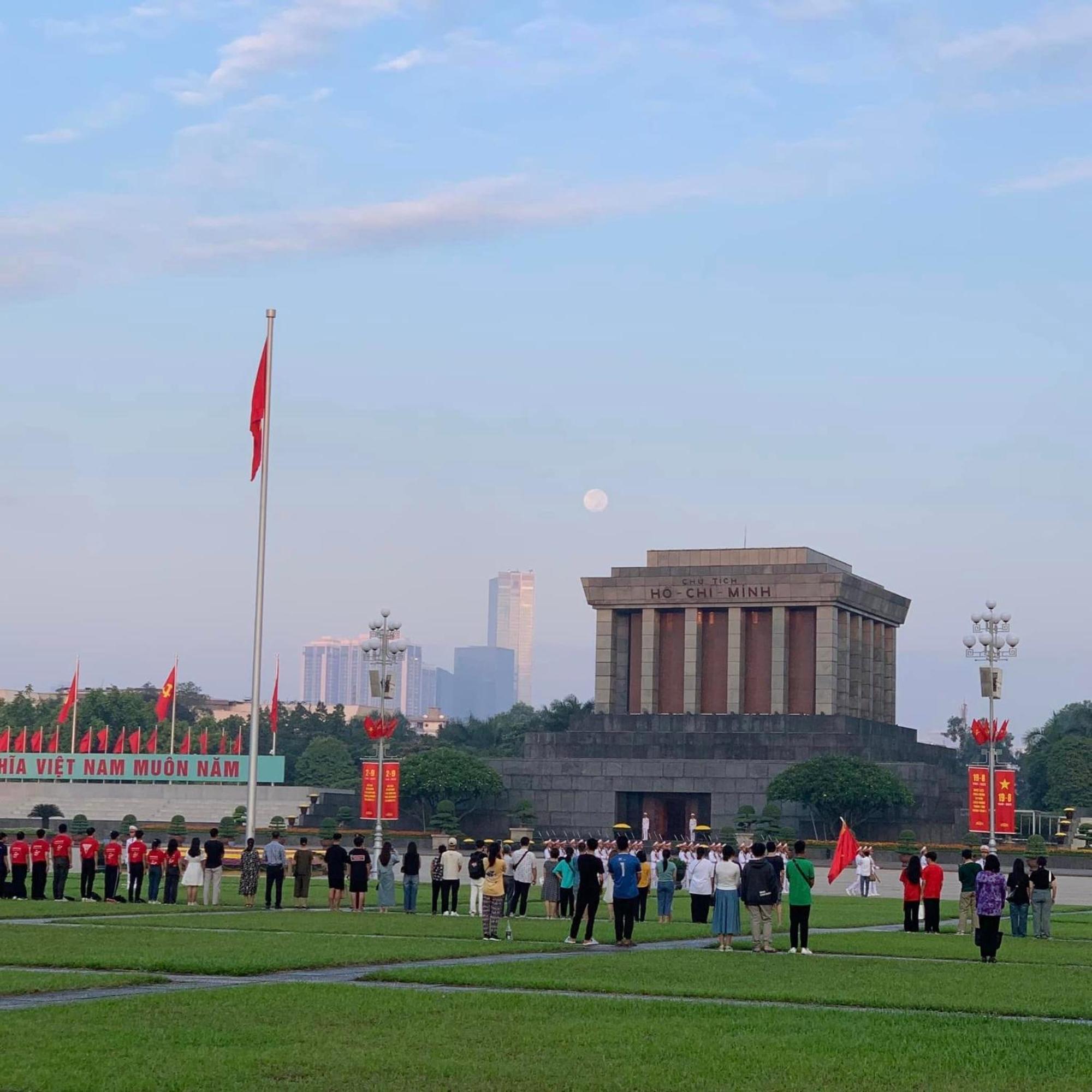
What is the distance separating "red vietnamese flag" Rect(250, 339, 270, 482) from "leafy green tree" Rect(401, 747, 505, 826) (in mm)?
40955

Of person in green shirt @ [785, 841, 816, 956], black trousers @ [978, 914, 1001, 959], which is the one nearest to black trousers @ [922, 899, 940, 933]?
person in green shirt @ [785, 841, 816, 956]

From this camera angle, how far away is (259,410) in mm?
40500

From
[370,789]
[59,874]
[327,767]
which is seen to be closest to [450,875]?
[59,874]

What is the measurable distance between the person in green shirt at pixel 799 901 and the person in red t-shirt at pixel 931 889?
19.5 ft

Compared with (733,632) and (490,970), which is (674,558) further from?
(490,970)

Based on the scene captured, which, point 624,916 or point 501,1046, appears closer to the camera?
point 501,1046

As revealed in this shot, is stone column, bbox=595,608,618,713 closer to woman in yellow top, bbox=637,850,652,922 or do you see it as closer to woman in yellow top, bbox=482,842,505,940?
woman in yellow top, bbox=637,850,652,922

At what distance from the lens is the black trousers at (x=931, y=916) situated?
32.4 metres

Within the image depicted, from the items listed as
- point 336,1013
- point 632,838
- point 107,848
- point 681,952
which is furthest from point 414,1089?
point 632,838

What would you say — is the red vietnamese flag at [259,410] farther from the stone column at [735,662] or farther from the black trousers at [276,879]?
the stone column at [735,662]

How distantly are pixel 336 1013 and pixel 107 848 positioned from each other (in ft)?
70.5

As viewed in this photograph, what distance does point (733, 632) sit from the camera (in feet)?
293

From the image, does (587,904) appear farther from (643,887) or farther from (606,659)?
(606,659)

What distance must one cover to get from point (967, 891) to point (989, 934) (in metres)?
6.97
